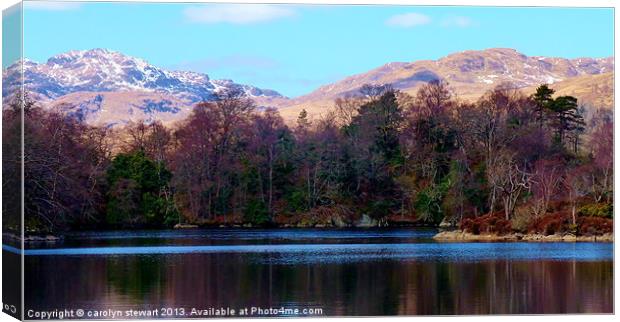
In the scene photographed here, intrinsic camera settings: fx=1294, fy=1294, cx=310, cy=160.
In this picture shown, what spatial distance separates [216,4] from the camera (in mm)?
19750

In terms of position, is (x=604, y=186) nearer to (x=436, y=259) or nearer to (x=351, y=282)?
(x=436, y=259)

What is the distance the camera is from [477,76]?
43.8 metres

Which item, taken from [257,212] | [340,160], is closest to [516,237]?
[340,160]

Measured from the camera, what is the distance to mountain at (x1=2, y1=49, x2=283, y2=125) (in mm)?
27703

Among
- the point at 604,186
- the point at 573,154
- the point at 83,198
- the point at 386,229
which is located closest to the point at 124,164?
the point at 83,198

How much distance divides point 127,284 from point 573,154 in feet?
86.2

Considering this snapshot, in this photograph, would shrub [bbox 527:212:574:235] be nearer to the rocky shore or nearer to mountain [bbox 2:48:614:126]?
the rocky shore

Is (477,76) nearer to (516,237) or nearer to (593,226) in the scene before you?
(516,237)

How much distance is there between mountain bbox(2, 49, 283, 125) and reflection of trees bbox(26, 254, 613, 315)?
3970 mm

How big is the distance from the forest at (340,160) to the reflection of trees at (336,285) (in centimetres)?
1666

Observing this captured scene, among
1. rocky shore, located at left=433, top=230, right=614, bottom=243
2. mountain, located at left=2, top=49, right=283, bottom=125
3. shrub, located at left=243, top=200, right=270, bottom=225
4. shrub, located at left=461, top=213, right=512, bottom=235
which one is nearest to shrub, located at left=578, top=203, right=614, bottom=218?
rocky shore, located at left=433, top=230, right=614, bottom=243

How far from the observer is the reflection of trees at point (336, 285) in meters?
20.3

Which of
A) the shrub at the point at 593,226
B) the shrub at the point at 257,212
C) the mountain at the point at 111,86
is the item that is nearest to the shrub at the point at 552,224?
the shrub at the point at 593,226

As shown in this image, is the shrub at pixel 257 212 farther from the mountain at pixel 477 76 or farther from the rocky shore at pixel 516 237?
the rocky shore at pixel 516 237
